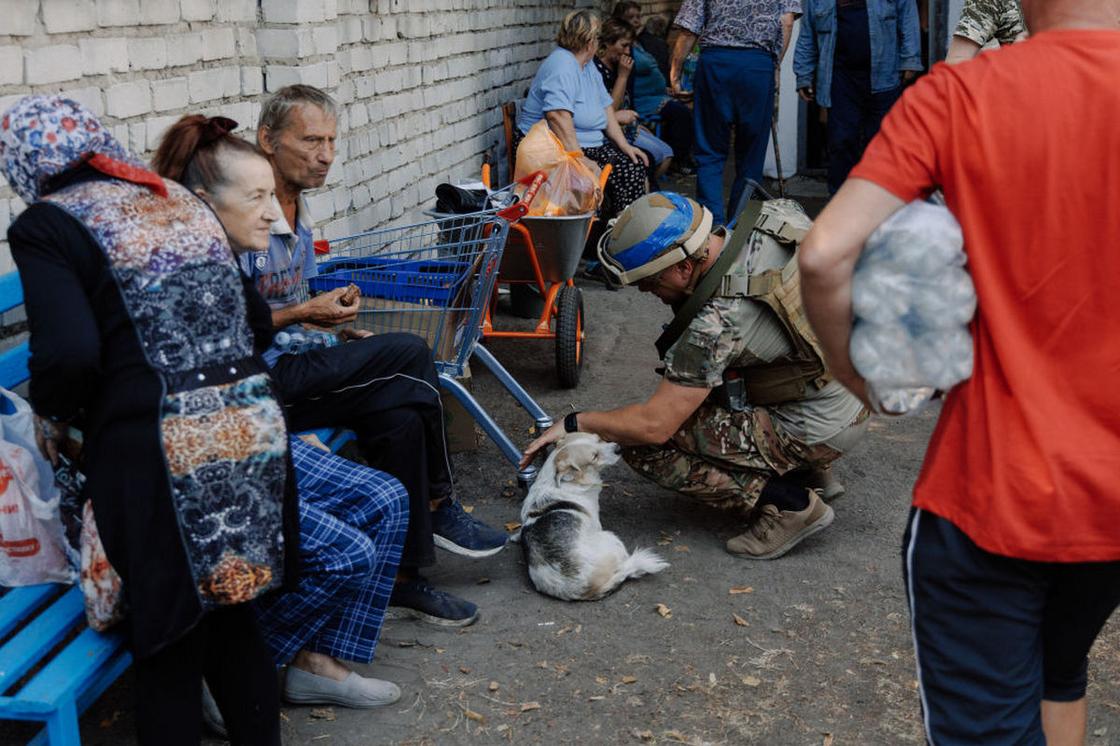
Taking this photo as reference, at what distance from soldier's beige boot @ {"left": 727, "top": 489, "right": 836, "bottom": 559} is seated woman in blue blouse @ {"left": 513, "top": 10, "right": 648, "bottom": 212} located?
4037mm

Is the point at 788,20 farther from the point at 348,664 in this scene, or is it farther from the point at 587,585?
the point at 348,664

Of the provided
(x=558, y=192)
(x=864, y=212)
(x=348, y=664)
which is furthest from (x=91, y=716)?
(x=558, y=192)

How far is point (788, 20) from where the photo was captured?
336 inches

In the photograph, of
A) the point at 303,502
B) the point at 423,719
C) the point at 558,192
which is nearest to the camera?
the point at 303,502

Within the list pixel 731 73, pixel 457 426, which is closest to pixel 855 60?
pixel 731 73

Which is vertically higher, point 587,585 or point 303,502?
point 303,502

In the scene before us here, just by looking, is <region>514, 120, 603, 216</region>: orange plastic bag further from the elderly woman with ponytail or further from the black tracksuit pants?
the elderly woman with ponytail

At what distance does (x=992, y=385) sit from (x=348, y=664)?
236cm

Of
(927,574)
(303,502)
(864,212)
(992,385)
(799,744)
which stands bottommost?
(799,744)

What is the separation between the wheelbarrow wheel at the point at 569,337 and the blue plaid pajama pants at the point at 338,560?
267cm

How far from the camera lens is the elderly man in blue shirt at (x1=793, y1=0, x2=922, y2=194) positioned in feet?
27.5

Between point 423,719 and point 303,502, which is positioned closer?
point 303,502

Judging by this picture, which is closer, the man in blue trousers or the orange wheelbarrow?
the orange wheelbarrow

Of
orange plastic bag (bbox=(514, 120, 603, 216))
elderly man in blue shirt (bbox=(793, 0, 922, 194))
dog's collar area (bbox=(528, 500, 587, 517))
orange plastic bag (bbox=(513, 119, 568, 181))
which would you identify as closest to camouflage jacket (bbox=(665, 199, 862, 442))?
dog's collar area (bbox=(528, 500, 587, 517))
